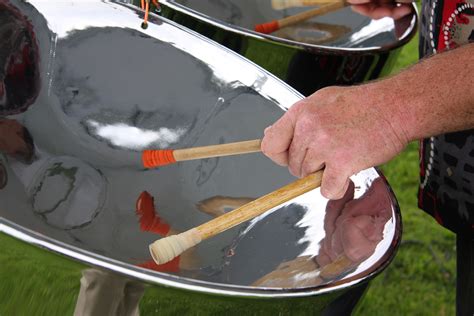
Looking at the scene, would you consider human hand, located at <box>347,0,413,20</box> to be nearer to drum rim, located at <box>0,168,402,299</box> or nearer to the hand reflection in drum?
the hand reflection in drum

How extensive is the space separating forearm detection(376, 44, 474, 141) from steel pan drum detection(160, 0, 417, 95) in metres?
0.42

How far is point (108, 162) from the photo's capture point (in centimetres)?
155

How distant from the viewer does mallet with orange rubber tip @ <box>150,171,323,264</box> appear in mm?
1268

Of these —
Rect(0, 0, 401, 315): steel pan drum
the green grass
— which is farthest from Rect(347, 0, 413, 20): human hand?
the green grass

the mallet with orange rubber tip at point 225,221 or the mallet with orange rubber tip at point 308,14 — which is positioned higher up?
the mallet with orange rubber tip at point 225,221

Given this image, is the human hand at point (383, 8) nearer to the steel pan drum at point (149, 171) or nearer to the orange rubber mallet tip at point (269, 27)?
the orange rubber mallet tip at point (269, 27)

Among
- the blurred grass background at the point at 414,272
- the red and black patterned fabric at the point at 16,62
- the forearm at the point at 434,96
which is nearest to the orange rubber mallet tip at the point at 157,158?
the red and black patterned fabric at the point at 16,62

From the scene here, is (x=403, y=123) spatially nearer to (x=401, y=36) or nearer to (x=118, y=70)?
(x=118, y=70)

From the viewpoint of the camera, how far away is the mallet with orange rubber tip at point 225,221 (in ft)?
4.16

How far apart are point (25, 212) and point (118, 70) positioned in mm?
309

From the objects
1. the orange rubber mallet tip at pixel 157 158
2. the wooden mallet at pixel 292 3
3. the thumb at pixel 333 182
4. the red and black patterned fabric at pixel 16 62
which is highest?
the thumb at pixel 333 182

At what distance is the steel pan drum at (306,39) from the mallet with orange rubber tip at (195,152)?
0.28 m

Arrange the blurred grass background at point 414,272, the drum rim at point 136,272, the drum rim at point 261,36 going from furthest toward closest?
the blurred grass background at point 414,272 → the drum rim at point 261,36 → the drum rim at point 136,272

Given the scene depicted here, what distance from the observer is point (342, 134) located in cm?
128
